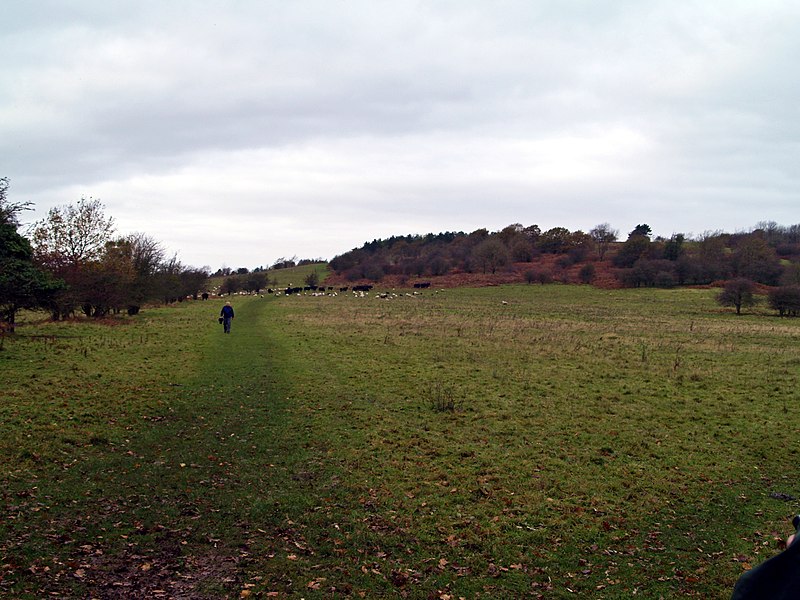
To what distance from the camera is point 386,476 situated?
9469 mm

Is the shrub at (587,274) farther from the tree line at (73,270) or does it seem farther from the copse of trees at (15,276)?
the copse of trees at (15,276)

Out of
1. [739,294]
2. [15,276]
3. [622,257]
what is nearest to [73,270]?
[15,276]

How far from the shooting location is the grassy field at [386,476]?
20.8 feet

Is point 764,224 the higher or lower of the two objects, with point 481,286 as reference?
higher

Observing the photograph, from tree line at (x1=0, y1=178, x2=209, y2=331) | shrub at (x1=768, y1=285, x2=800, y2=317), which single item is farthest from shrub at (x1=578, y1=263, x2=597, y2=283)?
tree line at (x1=0, y1=178, x2=209, y2=331)

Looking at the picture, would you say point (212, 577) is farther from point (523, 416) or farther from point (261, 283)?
point (261, 283)

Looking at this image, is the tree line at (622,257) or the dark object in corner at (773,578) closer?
the dark object in corner at (773,578)

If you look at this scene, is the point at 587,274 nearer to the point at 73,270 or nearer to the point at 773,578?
the point at 73,270

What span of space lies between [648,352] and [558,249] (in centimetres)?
11074

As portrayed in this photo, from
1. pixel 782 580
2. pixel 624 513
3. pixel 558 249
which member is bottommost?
pixel 624 513

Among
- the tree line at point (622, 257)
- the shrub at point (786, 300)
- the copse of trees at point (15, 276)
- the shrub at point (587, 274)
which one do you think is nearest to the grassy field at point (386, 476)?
the copse of trees at point (15, 276)

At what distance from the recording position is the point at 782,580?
255cm

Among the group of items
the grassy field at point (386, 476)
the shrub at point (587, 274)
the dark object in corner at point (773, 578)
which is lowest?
the grassy field at point (386, 476)

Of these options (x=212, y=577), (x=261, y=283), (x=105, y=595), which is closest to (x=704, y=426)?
(x=212, y=577)
